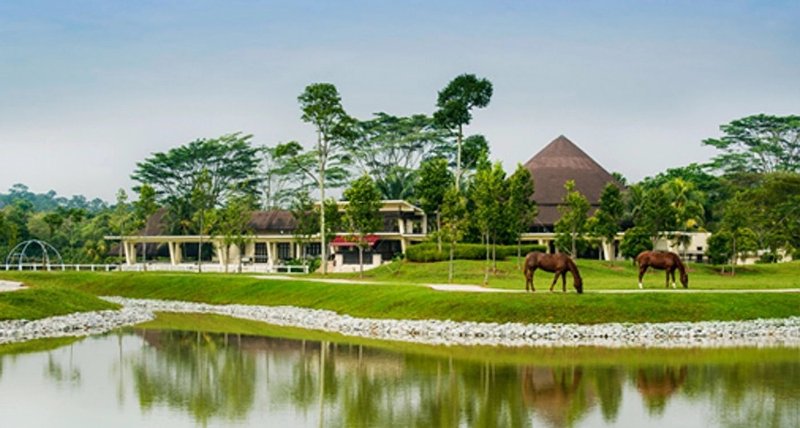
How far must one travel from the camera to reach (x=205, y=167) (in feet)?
322

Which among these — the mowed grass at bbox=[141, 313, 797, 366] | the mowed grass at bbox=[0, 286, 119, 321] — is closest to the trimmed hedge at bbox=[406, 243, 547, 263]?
the mowed grass at bbox=[0, 286, 119, 321]

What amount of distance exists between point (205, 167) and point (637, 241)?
50.4 m

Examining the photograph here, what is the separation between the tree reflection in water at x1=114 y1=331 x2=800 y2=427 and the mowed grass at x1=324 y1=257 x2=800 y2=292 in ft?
59.1

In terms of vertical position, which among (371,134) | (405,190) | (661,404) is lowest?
(661,404)

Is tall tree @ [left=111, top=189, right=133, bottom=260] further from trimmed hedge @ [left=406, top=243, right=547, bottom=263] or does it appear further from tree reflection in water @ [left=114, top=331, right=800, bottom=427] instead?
tree reflection in water @ [left=114, top=331, right=800, bottom=427]

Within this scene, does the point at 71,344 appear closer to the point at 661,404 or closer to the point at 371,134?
the point at 661,404

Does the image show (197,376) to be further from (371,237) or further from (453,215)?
(371,237)

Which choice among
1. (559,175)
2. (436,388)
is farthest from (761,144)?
(436,388)

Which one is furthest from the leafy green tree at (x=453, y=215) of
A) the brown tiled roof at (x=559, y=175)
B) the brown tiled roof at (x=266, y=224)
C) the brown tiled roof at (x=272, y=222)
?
the brown tiled roof at (x=266, y=224)

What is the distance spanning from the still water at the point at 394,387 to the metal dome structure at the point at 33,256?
4985 cm

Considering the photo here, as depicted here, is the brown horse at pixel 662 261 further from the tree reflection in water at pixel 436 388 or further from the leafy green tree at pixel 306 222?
the leafy green tree at pixel 306 222

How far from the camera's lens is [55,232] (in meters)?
101

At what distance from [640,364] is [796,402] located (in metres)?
6.71

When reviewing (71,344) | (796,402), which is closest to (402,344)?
(71,344)
